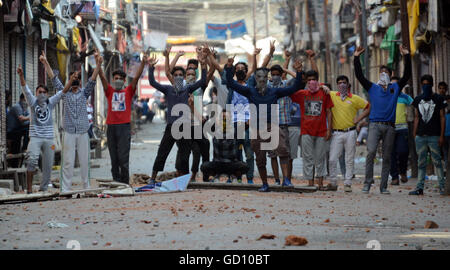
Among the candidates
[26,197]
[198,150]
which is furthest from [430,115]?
[26,197]

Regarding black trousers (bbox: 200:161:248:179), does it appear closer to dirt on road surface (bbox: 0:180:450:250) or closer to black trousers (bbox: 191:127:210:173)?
black trousers (bbox: 191:127:210:173)

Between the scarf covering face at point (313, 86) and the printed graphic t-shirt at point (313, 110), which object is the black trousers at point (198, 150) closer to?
the printed graphic t-shirt at point (313, 110)

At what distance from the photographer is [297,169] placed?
20391 millimetres

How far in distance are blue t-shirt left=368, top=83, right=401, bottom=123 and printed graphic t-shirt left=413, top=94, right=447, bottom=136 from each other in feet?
1.80

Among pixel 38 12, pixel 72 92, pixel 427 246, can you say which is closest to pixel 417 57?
pixel 38 12

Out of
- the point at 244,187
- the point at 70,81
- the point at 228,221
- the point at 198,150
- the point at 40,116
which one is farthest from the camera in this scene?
the point at 198,150

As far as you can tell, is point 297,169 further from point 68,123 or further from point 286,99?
point 68,123

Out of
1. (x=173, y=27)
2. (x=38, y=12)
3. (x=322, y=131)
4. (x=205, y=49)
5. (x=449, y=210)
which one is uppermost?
(x=173, y=27)

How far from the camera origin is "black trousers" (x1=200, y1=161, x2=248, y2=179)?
14.2m

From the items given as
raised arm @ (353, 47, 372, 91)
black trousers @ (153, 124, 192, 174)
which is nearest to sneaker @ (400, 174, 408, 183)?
raised arm @ (353, 47, 372, 91)

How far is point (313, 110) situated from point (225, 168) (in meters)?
1.65

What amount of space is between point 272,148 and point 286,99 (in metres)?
0.98

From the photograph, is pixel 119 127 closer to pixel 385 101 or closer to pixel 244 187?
pixel 244 187

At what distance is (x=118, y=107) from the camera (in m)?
13.9
